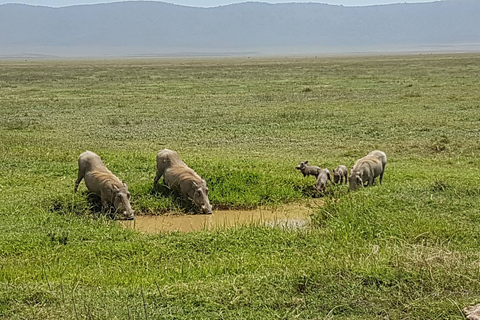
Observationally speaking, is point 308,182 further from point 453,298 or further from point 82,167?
point 453,298

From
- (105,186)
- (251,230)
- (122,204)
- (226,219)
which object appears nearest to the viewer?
(251,230)

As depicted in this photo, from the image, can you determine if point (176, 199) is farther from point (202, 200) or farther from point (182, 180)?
point (202, 200)

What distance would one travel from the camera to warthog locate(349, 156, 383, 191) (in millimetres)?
11625

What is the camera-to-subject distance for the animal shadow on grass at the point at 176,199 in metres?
11.3

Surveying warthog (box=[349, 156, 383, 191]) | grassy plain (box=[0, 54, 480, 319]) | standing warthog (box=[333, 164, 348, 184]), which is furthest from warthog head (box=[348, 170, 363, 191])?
standing warthog (box=[333, 164, 348, 184])

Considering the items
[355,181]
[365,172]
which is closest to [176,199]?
[355,181]

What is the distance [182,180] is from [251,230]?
2.75m

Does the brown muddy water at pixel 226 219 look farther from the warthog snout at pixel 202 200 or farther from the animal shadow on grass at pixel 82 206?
the animal shadow on grass at pixel 82 206

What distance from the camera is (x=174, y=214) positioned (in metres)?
11.2

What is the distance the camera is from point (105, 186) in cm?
1079

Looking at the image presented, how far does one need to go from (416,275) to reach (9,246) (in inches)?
221

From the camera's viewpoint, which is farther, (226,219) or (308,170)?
(308,170)

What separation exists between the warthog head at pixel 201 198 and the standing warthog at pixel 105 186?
125cm

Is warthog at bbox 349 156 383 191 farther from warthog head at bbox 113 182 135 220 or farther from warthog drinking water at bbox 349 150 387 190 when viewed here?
warthog head at bbox 113 182 135 220
